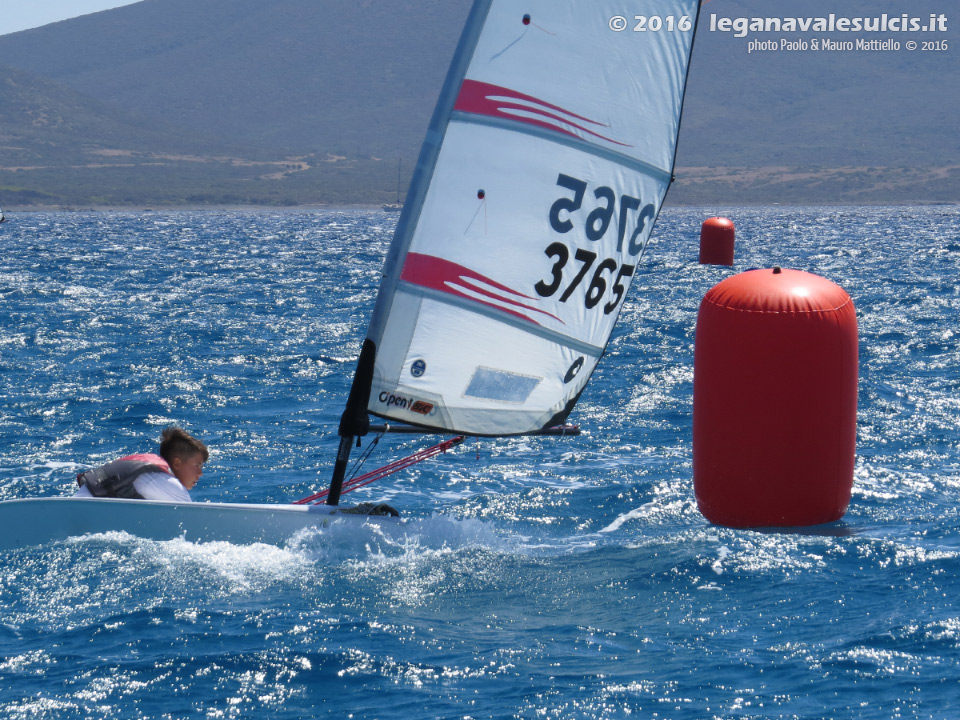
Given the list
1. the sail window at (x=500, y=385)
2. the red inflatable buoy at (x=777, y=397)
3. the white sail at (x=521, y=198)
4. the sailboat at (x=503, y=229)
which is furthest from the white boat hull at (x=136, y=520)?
the red inflatable buoy at (x=777, y=397)

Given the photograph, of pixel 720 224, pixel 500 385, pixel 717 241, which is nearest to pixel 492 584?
pixel 500 385

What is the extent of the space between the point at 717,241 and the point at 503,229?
33.6 m

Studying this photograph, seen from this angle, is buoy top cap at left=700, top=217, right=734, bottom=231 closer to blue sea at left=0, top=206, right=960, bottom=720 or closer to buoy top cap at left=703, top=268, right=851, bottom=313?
blue sea at left=0, top=206, right=960, bottom=720

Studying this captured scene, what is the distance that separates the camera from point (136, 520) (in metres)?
8.45

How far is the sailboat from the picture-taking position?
26.7 ft

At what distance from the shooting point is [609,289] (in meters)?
8.88

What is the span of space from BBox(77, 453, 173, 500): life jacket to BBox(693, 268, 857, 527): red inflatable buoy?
4096 millimetres

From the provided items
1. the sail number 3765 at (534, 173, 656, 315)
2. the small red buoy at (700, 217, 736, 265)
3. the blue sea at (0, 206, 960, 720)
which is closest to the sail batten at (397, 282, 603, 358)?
the sail number 3765 at (534, 173, 656, 315)

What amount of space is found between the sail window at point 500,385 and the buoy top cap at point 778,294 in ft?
4.95

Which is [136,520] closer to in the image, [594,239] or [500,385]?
[500,385]

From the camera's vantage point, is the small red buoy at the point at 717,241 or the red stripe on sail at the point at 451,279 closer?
the red stripe on sail at the point at 451,279

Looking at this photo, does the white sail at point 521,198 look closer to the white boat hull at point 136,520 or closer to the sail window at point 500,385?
the sail window at point 500,385

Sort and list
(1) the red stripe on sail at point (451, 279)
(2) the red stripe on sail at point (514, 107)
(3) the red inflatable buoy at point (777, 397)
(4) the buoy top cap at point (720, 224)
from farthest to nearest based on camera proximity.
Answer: (4) the buoy top cap at point (720, 224) → (3) the red inflatable buoy at point (777, 397) → (1) the red stripe on sail at point (451, 279) → (2) the red stripe on sail at point (514, 107)

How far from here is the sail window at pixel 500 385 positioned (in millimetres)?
8648
